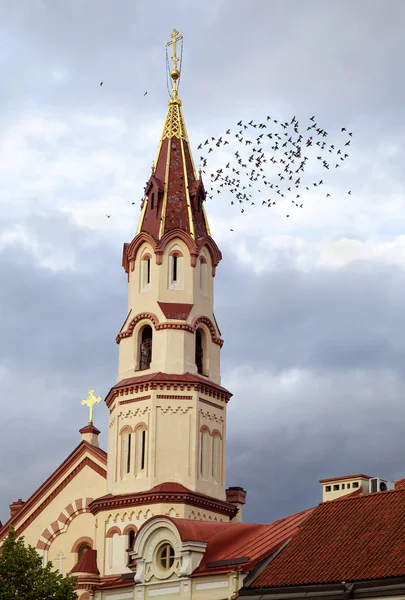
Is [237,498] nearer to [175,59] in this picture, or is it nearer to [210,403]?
[210,403]

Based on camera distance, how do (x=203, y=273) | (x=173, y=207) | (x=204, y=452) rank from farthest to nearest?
(x=173, y=207) < (x=203, y=273) < (x=204, y=452)

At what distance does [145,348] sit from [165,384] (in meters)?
3.20

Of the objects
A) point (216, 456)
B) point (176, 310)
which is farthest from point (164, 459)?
point (176, 310)

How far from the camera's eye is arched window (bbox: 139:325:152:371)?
63219mm

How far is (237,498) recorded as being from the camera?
6419 centimetres

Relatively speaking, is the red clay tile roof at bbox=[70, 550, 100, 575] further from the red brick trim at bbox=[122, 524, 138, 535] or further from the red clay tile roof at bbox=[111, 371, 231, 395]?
the red clay tile roof at bbox=[111, 371, 231, 395]

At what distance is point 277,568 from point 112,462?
19.1 meters

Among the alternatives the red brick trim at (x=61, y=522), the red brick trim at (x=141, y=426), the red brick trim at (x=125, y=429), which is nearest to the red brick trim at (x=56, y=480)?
the red brick trim at (x=61, y=522)

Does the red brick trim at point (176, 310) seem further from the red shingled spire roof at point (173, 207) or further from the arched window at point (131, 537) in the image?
the arched window at point (131, 537)

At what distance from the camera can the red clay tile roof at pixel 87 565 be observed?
58531mm

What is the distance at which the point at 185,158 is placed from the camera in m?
67.8

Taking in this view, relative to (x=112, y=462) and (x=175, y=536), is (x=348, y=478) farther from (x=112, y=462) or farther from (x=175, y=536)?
(x=112, y=462)

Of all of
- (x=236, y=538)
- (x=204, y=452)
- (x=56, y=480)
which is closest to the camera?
(x=236, y=538)

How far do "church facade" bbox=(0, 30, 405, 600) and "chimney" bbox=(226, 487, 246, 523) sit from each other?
2.8 inches
